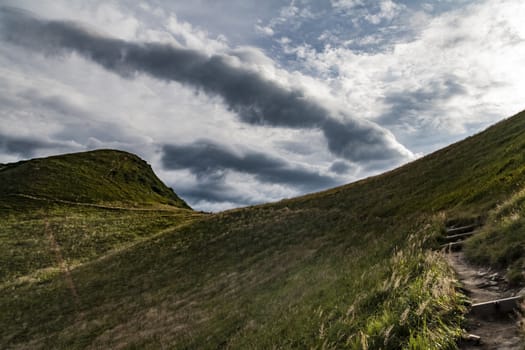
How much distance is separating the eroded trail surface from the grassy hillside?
0.29 meters

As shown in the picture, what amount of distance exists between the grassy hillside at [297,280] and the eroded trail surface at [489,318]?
294mm

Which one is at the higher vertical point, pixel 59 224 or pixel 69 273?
pixel 59 224

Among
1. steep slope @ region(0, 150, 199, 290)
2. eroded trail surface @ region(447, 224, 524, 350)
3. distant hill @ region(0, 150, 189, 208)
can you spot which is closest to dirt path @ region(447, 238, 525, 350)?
eroded trail surface @ region(447, 224, 524, 350)

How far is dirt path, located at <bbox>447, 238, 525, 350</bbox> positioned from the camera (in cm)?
541

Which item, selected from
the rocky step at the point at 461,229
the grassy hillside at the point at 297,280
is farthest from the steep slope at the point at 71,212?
the rocky step at the point at 461,229

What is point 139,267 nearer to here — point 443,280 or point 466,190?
point 466,190

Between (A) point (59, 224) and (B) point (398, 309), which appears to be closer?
(B) point (398, 309)

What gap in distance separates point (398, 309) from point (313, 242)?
21.8m

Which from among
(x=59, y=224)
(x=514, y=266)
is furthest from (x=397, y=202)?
(x=59, y=224)

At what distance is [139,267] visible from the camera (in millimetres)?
40500

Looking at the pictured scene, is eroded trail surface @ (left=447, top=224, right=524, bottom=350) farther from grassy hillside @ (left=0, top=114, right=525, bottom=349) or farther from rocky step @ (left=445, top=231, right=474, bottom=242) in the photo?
rocky step @ (left=445, top=231, right=474, bottom=242)

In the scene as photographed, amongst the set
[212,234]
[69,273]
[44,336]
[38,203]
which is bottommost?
[44,336]

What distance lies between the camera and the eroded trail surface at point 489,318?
5.43 metres

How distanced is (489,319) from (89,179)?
13032cm
